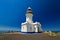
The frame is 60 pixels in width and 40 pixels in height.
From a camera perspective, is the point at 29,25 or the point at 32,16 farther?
the point at 32,16

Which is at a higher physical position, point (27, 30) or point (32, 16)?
point (32, 16)

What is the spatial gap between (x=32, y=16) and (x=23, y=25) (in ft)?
9.66

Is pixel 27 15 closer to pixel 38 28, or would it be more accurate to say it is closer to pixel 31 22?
pixel 31 22

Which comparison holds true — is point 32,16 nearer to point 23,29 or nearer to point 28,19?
point 28,19

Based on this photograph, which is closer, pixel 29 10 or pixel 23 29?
pixel 23 29

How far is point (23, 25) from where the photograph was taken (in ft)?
100

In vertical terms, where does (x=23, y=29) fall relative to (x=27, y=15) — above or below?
below

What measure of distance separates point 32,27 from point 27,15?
2611 millimetres

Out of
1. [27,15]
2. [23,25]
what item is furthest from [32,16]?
[23,25]

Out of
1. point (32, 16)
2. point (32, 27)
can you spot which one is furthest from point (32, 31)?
point (32, 16)

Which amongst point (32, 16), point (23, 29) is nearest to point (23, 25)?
point (23, 29)

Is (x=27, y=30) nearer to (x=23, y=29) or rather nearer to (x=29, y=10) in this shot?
(x=23, y=29)

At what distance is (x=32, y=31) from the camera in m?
31.0

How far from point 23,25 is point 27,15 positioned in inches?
97.4
